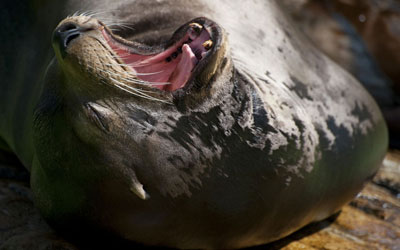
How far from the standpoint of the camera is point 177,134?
291 centimetres

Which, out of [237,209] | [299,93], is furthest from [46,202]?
[299,93]

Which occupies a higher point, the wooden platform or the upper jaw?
the upper jaw

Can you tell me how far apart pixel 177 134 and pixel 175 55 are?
1.29ft

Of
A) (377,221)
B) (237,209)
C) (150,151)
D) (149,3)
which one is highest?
(149,3)

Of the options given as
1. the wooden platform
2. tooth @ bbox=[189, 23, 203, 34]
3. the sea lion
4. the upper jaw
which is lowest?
the wooden platform

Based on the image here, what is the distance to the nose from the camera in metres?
2.76

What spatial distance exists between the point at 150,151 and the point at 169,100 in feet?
→ 0.73

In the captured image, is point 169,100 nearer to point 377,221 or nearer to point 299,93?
point 299,93

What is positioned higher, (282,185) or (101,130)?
(101,130)

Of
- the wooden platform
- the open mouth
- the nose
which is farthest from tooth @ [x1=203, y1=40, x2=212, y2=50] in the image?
the wooden platform

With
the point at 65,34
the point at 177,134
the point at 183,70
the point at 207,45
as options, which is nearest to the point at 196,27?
the point at 207,45

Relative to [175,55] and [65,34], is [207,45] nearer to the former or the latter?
[175,55]

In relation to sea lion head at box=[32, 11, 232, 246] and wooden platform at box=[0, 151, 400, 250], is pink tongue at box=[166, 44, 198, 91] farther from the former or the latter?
wooden platform at box=[0, 151, 400, 250]

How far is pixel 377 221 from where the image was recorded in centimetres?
409
